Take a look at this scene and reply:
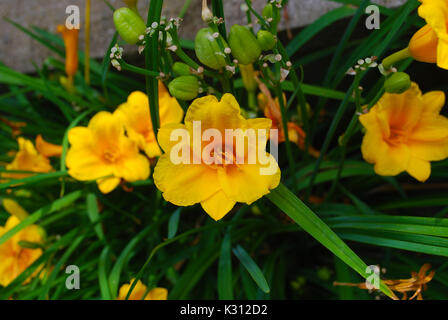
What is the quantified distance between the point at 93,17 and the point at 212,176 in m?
0.88

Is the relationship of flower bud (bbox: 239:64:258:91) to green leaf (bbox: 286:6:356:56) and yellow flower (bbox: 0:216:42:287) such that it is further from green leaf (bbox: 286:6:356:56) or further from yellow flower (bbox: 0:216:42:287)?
yellow flower (bbox: 0:216:42:287)

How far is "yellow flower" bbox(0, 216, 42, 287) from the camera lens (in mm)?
898

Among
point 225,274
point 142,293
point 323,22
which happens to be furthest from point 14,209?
point 323,22

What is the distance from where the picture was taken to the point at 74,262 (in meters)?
0.94

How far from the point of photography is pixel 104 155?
887mm

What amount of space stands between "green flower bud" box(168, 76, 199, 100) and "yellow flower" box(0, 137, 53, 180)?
0.54 m

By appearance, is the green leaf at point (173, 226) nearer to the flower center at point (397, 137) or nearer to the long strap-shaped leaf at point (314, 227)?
the long strap-shaped leaf at point (314, 227)

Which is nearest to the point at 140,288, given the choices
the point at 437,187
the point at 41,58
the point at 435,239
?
the point at 435,239

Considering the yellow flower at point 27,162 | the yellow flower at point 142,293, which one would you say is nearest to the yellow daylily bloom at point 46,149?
the yellow flower at point 27,162

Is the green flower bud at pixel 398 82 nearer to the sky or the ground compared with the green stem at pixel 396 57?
nearer to the ground

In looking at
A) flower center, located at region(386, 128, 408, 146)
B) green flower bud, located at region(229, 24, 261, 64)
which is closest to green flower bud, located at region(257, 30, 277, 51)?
green flower bud, located at region(229, 24, 261, 64)

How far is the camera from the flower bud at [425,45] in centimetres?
57

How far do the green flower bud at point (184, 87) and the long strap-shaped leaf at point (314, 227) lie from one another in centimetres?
18

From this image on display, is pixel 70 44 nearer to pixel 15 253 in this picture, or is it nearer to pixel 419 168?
pixel 15 253
